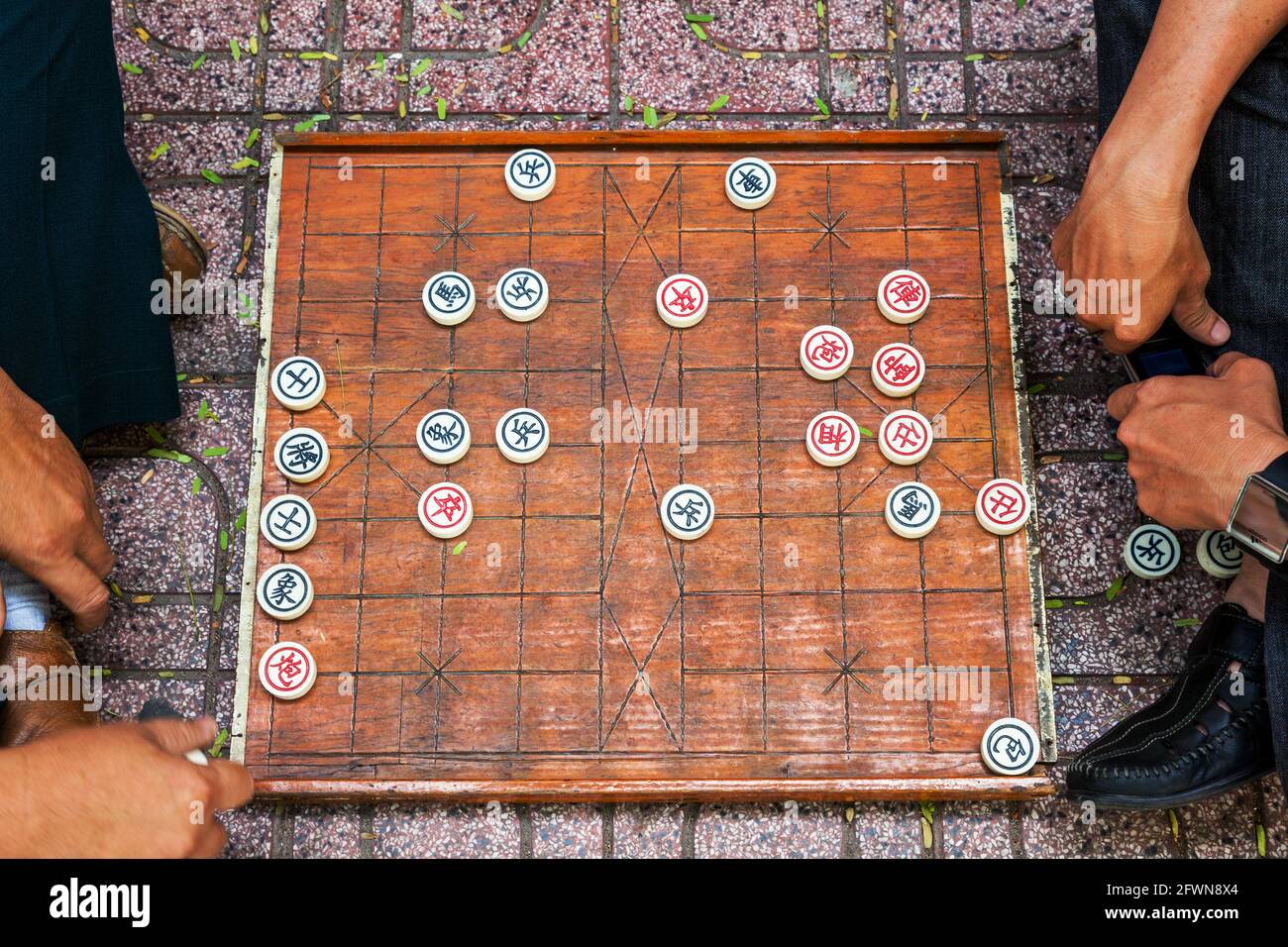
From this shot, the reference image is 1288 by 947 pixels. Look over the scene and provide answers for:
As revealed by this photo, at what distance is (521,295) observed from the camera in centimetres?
198

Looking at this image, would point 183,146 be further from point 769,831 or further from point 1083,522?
point 1083,522

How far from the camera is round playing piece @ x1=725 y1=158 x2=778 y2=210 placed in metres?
2.04

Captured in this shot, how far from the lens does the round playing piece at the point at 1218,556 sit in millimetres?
1974

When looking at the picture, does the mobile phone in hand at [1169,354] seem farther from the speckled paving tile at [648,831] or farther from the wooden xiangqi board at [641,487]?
the speckled paving tile at [648,831]

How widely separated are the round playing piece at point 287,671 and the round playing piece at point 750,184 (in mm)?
1066

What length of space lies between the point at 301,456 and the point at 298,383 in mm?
126

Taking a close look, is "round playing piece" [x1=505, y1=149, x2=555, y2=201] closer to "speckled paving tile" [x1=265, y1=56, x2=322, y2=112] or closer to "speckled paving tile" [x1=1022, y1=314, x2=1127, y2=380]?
"speckled paving tile" [x1=265, y1=56, x2=322, y2=112]

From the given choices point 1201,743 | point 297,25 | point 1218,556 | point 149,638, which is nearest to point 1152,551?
point 1218,556

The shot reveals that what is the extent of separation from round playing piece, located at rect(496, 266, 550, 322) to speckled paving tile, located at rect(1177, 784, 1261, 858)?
1.36m

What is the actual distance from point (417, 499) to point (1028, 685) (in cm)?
104

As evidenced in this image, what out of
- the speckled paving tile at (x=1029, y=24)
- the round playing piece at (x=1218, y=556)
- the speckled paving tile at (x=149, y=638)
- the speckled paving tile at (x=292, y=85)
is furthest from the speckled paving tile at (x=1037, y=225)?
the speckled paving tile at (x=149, y=638)

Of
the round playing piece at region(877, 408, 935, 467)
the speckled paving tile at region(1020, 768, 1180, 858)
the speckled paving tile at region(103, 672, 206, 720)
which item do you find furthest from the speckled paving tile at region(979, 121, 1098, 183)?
the speckled paving tile at region(103, 672, 206, 720)

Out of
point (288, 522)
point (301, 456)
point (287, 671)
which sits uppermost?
point (301, 456)
